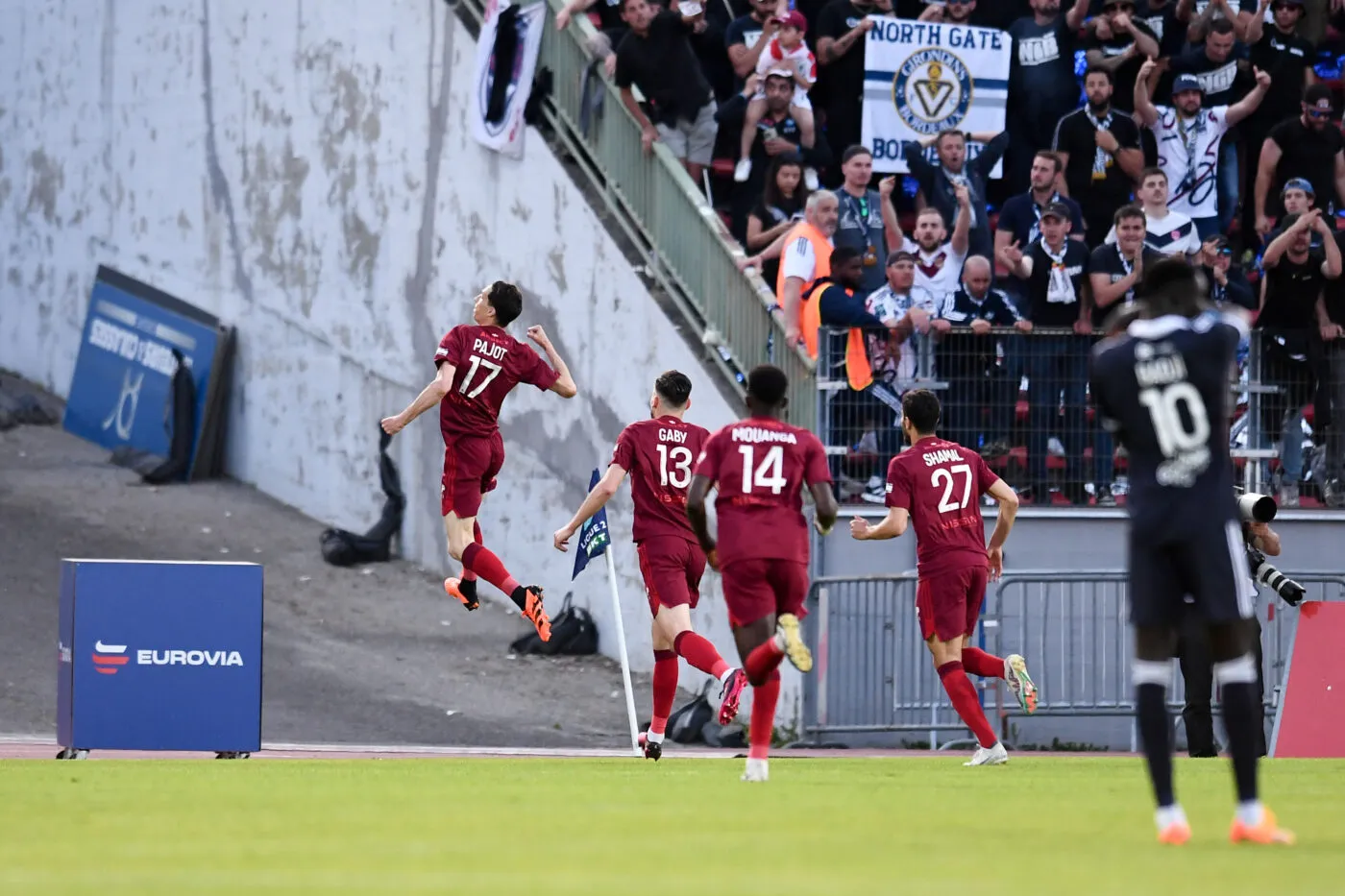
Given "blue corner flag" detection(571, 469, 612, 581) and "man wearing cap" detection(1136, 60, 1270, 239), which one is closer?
"blue corner flag" detection(571, 469, 612, 581)

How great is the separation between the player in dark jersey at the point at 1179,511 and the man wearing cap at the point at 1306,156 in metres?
13.2

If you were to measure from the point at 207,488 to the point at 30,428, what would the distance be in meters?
3.24

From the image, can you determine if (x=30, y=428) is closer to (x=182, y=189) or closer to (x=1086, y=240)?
(x=182, y=189)

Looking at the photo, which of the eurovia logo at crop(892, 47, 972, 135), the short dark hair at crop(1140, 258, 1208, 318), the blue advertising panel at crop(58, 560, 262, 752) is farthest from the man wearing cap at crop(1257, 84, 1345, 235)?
the short dark hair at crop(1140, 258, 1208, 318)

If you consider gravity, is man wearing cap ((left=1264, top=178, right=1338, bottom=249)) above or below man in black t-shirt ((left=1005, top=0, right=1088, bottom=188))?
below

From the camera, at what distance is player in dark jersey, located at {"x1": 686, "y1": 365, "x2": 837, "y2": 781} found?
37.0 ft

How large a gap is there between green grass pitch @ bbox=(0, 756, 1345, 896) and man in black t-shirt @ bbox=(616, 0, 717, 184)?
9481mm

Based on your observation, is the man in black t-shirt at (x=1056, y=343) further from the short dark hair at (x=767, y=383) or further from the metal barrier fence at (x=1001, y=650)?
the short dark hair at (x=767, y=383)

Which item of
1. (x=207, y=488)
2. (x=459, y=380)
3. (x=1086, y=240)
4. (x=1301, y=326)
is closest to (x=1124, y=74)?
(x=1086, y=240)

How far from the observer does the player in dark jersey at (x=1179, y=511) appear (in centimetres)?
794

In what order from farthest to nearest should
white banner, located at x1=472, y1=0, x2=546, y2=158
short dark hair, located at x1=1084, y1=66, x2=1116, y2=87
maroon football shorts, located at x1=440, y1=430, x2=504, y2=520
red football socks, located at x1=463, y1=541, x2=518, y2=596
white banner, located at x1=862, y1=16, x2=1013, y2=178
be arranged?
white banner, located at x1=472, y1=0, x2=546, y2=158
white banner, located at x1=862, y1=16, x2=1013, y2=178
short dark hair, located at x1=1084, y1=66, x2=1116, y2=87
maroon football shorts, located at x1=440, y1=430, x2=504, y2=520
red football socks, located at x1=463, y1=541, x2=518, y2=596

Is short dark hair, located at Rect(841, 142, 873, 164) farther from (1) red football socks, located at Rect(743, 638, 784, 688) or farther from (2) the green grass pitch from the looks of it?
(1) red football socks, located at Rect(743, 638, 784, 688)

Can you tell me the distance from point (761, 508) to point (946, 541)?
289 centimetres

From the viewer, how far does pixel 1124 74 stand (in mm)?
21422
